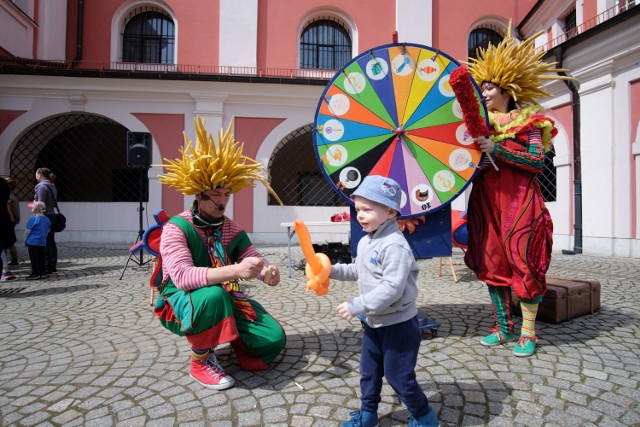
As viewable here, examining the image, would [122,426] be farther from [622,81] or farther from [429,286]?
[622,81]

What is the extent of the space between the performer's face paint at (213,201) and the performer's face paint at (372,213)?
976mm

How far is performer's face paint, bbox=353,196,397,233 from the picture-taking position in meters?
1.61

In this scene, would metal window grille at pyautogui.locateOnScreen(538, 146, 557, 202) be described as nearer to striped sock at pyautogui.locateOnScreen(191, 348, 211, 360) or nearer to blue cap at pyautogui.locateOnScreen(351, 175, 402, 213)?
blue cap at pyautogui.locateOnScreen(351, 175, 402, 213)

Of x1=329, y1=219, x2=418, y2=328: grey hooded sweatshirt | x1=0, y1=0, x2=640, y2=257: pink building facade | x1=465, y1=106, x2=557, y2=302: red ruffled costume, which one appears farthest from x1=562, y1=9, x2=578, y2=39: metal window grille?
x1=329, y1=219, x2=418, y2=328: grey hooded sweatshirt

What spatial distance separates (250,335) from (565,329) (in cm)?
256

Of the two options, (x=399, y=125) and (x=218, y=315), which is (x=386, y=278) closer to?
(x=218, y=315)

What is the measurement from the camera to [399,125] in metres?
2.46

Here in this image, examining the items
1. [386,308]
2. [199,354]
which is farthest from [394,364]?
[199,354]

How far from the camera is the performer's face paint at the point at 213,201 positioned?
221cm

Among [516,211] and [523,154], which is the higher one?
[523,154]

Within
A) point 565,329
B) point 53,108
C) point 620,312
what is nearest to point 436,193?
point 565,329

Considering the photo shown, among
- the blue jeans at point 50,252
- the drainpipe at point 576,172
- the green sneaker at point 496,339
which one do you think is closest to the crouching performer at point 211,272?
the green sneaker at point 496,339

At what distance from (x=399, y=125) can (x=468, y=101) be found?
468 mm

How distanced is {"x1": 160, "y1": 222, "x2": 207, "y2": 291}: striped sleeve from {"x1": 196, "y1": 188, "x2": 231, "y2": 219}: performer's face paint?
0.67 feet
